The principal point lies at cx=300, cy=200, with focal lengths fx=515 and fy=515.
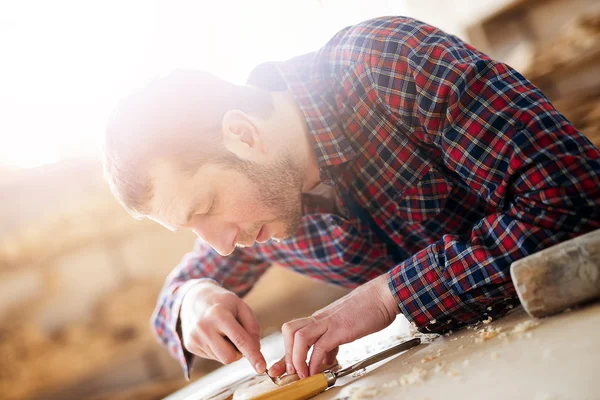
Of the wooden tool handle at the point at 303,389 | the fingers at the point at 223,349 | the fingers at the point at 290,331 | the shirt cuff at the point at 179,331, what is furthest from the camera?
the shirt cuff at the point at 179,331

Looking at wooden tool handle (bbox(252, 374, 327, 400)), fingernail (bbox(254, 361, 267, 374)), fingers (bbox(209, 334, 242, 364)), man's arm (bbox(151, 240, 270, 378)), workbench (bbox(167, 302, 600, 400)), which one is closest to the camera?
workbench (bbox(167, 302, 600, 400))

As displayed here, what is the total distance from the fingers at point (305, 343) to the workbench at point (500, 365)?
78 millimetres

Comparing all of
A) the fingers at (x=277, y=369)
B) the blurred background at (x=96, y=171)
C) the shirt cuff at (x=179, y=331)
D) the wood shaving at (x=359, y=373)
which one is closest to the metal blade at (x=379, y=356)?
the wood shaving at (x=359, y=373)

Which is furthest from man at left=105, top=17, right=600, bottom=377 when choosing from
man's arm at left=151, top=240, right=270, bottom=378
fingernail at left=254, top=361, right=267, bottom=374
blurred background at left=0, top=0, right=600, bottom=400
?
blurred background at left=0, top=0, right=600, bottom=400

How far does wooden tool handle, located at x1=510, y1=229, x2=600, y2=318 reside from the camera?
0.77 metres

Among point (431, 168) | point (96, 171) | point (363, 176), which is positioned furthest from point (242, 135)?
point (96, 171)

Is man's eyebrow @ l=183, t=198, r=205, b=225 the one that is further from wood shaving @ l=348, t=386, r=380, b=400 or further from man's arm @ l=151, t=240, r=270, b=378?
wood shaving @ l=348, t=386, r=380, b=400

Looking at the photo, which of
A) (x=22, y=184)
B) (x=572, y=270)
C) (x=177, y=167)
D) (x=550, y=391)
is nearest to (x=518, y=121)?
(x=572, y=270)

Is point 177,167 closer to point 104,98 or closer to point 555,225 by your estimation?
point 555,225

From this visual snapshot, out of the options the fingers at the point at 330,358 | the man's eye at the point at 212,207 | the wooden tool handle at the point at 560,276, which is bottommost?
the fingers at the point at 330,358

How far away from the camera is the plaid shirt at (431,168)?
0.93m

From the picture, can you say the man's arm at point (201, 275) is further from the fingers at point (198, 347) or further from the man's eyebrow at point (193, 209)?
the man's eyebrow at point (193, 209)

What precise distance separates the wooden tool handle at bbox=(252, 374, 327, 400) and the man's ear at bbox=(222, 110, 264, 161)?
54 centimetres

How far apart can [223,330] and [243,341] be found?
0.06 metres
